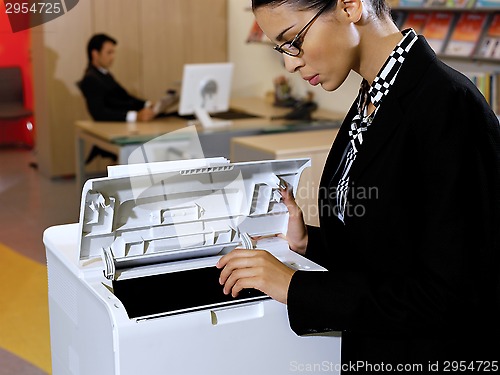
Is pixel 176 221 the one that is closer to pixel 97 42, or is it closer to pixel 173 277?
pixel 173 277

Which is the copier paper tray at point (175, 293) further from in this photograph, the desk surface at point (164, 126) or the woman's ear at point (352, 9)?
the desk surface at point (164, 126)

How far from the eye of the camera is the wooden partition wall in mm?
6391

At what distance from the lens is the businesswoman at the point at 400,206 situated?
1.02 metres

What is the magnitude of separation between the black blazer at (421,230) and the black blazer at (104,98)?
172 inches

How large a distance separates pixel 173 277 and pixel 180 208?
14cm

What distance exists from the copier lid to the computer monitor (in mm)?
3682

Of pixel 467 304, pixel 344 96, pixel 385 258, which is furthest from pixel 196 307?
pixel 344 96

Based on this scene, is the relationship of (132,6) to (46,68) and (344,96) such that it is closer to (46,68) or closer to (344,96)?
(46,68)

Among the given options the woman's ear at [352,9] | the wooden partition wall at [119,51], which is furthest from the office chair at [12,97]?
the woman's ear at [352,9]

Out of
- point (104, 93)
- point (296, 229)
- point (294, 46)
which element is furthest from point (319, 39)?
point (104, 93)

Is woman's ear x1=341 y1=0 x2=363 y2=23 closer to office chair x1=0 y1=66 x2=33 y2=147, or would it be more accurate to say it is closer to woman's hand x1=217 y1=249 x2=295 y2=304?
woman's hand x1=217 y1=249 x2=295 y2=304

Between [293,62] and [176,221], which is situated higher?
[293,62]

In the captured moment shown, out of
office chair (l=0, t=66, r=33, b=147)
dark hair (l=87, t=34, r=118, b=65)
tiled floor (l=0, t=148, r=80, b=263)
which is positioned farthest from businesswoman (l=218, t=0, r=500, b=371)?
office chair (l=0, t=66, r=33, b=147)

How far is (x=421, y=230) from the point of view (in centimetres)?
107
